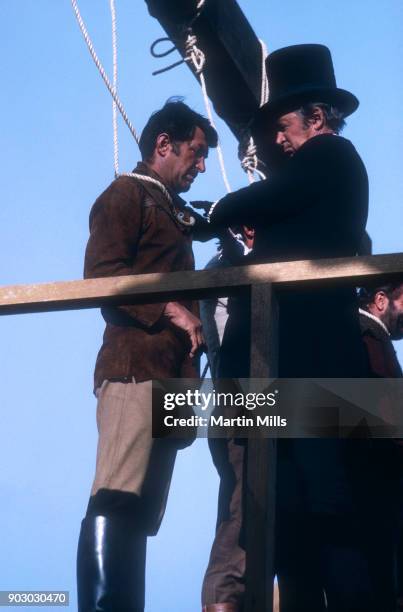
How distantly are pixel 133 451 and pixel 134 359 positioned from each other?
334 mm

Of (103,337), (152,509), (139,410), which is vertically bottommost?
(152,509)

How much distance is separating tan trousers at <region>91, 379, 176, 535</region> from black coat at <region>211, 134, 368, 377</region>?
37 cm

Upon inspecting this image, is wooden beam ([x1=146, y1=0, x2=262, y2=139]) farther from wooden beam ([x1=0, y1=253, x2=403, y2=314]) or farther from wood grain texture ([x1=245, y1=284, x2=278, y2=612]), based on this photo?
wood grain texture ([x1=245, y1=284, x2=278, y2=612])

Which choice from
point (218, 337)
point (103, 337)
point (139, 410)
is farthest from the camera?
point (218, 337)

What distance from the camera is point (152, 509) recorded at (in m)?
3.80

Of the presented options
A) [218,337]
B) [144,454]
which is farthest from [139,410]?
[218,337]

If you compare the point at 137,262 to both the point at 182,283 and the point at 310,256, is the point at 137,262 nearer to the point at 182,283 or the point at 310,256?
the point at 310,256

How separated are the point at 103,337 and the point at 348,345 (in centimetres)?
93

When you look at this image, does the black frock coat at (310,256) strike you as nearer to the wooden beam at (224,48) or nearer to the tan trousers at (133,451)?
the tan trousers at (133,451)

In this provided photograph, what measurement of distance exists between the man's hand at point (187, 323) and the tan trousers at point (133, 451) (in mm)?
219

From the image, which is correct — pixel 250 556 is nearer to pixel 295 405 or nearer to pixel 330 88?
pixel 295 405

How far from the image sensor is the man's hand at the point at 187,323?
4031mm

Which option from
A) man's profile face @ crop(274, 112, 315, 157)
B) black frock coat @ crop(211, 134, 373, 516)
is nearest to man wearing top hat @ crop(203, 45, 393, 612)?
black frock coat @ crop(211, 134, 373, 516)

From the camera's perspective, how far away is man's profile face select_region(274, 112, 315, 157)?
4.12 meters
